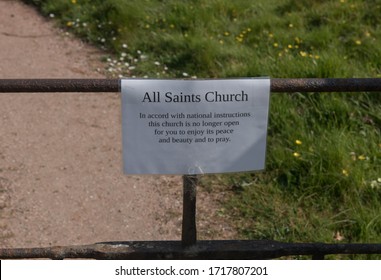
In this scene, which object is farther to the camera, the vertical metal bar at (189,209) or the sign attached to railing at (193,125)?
the vertical metal bar at (189,209)

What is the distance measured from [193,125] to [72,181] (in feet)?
7.80

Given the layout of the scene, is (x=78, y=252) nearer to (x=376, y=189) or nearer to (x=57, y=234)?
(x=57, y=234)

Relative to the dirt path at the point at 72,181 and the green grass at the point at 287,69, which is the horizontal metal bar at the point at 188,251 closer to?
the green grass at the point at 287,69

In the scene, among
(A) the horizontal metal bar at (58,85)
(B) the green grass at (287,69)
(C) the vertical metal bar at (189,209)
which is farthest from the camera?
(B) the green grass at (287,69)

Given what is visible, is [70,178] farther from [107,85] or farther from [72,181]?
[107,85]

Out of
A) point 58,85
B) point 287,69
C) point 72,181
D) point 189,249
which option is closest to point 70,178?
point 72,181

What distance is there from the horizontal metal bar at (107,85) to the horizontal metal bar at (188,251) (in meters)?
0.50

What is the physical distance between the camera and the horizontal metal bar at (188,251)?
209cm

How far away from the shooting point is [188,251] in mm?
2119

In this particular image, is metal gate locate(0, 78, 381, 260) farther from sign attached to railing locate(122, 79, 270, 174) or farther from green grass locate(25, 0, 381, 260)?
green grass locate(25, 0, 381, 260)

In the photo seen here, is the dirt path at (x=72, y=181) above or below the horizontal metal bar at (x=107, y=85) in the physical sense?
below

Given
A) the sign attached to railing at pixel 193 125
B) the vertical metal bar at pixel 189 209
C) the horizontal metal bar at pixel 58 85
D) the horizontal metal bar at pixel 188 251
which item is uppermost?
the horizontal metal bar at pixel 58 85

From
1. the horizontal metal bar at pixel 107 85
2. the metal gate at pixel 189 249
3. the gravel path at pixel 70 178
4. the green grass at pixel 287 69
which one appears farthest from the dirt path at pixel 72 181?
the horizontal metal bar at pixel 107 85

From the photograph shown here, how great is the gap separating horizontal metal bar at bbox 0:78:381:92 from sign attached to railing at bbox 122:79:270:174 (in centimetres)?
5
